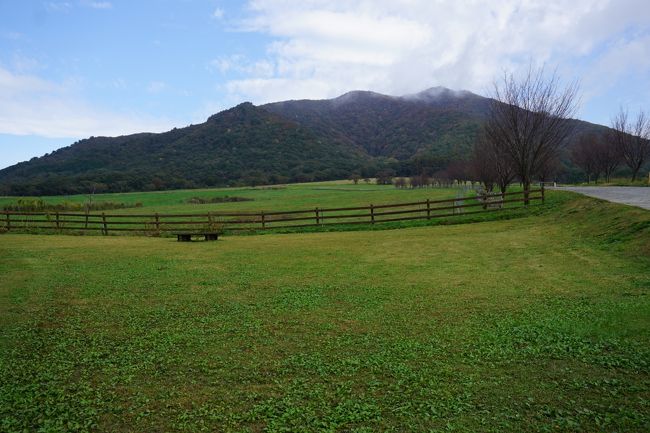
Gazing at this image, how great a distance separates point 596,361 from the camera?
17.4 feet

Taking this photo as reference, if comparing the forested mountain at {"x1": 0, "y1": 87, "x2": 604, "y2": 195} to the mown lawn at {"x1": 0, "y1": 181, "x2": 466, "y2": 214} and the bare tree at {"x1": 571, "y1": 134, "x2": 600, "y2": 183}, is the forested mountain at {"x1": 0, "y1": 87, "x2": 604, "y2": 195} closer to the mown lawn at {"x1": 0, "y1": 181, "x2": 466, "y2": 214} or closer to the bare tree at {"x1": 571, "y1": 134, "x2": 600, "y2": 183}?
the mown lawn at {"x1": 0, "y1": 181, "x2": 466, "y2": 214}

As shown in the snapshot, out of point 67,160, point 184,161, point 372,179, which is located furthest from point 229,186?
point 67,160

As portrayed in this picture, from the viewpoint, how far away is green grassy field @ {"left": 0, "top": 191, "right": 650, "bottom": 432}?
434 centimetres

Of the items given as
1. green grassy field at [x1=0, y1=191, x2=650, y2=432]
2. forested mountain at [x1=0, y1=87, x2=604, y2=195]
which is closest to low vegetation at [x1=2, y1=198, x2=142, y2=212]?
forested mountain at [x1=0, y1=87, x2=604, y2=195]

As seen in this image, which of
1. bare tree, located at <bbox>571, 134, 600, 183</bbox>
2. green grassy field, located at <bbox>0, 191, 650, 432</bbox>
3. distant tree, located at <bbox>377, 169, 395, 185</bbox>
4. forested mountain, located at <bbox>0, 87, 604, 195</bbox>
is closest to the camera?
green grassy field, located at <bbox>0, 191, 650, 432</bbox>

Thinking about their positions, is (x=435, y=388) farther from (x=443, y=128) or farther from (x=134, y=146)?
(x=443, y=128)

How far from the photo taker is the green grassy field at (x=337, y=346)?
4.34 meters

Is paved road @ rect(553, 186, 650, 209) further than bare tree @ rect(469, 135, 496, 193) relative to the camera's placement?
No

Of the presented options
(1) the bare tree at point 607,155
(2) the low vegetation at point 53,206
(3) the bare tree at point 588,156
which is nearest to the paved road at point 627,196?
(1) the bare tree at point 607,155

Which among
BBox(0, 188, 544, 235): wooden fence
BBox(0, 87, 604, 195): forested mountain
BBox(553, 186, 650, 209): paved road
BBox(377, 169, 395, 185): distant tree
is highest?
BBox(0, 87, 604, 195): forested mountain

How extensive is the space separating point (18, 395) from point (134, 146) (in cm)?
15037

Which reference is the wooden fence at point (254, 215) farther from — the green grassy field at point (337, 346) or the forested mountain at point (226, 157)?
the forested mountain at point (226, 157)

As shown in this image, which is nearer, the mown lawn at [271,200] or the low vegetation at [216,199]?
the mown lawn at [271,200]

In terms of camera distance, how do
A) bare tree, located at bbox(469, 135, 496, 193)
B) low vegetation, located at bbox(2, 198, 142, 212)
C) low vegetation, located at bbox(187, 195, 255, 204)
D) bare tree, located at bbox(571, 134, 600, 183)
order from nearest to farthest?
bare tree, located at bbox(469, 135, 496, 193)
low vegetation, located at bbox(2, 198, 142, 212)
bare tree, located at bbox(571, 134, 600, 183)
low vegetation, located at bbox(187, 195, 255, 204)
